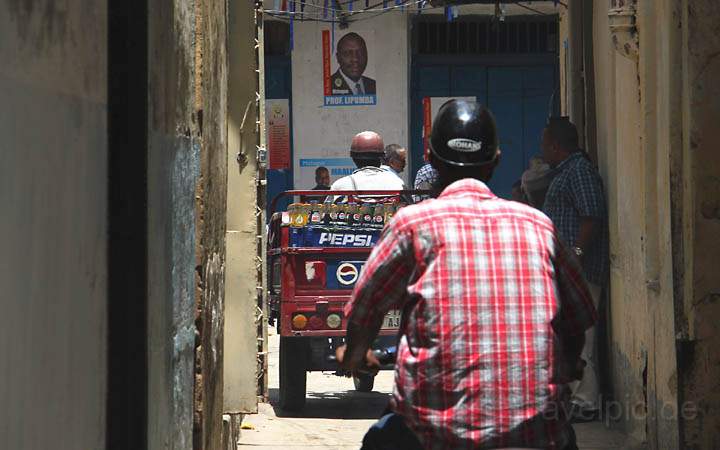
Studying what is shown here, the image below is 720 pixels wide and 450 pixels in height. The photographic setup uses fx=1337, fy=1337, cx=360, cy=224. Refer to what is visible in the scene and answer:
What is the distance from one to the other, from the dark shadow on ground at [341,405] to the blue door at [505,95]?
7496 millimetres

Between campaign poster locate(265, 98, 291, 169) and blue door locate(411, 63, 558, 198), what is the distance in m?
1.65

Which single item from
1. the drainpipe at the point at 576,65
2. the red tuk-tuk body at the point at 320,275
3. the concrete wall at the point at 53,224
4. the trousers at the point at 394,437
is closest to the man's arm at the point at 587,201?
the red tuk-tuk body at the point at 320,275

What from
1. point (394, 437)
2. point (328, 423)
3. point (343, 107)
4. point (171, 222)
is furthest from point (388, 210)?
point (343, 107)

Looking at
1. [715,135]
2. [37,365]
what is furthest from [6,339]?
[715,135]

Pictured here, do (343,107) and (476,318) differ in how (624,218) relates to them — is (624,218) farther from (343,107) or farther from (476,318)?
(343,107)

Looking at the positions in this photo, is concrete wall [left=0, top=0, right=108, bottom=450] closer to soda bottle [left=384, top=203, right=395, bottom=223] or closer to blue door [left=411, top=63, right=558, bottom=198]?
soda bottle [left=384, top=203, right=395, bottom=223]

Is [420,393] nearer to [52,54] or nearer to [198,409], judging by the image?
[52,54]

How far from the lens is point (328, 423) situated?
29.8 ft

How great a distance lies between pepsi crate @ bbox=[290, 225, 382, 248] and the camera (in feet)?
30.0

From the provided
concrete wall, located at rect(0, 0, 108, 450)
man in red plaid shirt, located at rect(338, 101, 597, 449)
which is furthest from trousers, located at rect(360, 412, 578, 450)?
concrete wall, located at rect(0, 0, 108, 450)

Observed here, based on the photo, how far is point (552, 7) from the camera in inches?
667

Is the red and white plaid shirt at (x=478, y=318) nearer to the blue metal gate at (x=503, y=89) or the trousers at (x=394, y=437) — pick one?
the trousers at (x=394, y=437)

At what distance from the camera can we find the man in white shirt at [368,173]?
993cm

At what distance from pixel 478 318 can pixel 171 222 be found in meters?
2.05
